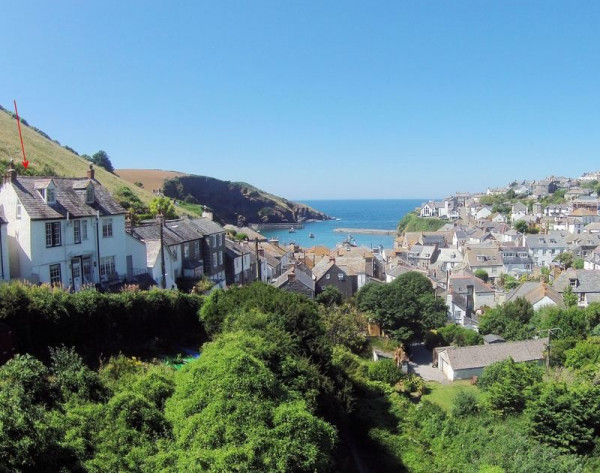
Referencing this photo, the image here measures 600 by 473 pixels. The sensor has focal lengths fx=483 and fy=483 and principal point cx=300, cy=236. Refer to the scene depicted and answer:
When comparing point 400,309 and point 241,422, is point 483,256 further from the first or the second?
point 241,422

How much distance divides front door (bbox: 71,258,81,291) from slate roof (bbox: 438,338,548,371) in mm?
27944

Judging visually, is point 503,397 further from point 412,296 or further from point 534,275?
point 534,275

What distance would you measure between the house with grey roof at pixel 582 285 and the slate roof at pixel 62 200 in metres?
51.6

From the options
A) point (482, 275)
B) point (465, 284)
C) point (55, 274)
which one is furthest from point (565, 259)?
point (55, 274)

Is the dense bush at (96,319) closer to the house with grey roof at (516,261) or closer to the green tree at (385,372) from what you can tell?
the green tree at (385,372)

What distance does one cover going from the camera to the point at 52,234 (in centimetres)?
2430

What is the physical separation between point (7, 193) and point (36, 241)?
9.07ft

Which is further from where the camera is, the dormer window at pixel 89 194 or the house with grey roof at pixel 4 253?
the dormer window at pixel 89 194

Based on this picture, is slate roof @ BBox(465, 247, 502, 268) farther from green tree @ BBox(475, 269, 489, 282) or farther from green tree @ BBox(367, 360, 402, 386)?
green tree @ BBox(367, 360, 402, 386)

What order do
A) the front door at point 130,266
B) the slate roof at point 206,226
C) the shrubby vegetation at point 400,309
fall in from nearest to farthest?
the front door at point 130,266, the slate roof at point 206,226, the shrubby vegetation at point 400,309

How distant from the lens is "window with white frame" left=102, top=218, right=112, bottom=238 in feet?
90.5

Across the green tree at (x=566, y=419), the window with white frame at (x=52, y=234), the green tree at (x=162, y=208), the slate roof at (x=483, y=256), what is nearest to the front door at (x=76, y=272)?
the window with white frame at (x=52, y=234)

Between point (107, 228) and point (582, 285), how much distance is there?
5325 cm

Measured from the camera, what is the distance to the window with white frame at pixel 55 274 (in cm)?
2419
